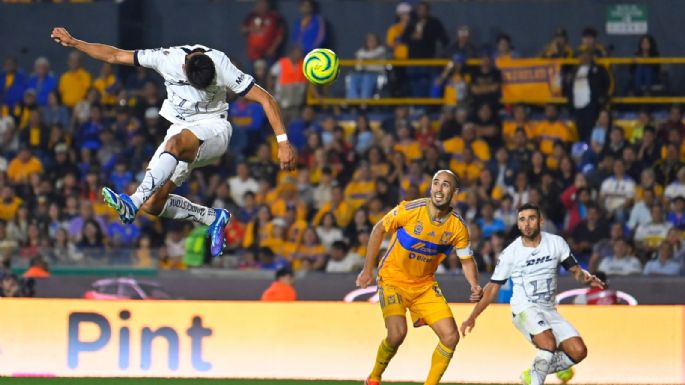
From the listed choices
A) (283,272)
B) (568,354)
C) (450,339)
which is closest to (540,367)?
(568,354)

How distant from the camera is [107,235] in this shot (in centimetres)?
1936

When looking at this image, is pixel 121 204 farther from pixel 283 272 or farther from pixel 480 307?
pixel 283 272

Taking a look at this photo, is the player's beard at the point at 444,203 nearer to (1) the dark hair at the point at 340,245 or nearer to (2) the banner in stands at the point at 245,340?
(2) the banner in stands at the point at 245,340

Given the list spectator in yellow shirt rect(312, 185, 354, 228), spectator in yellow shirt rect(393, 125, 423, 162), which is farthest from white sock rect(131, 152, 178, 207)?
spectator in yellow shirt rect(393, 125, 423, 162)

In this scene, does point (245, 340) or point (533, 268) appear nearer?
point (533, 268)

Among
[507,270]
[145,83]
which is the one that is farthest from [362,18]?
[507,270]

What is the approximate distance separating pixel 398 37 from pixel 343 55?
4.44ft

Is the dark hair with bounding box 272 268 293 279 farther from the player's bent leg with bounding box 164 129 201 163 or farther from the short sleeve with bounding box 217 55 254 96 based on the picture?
the short sleeve with bounding box 217 55 254 96

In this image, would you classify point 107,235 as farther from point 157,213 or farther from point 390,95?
point 157,213

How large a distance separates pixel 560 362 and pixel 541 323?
1.38 feet

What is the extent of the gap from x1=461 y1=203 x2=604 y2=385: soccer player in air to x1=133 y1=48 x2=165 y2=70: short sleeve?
333 centimetres

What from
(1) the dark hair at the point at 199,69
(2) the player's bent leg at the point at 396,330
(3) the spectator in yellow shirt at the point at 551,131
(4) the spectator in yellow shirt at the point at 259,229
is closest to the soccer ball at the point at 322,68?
(1) the dark hair at the point at 199,69

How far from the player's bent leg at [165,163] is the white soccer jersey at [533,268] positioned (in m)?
2.92

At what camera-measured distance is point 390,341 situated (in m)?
12.5
